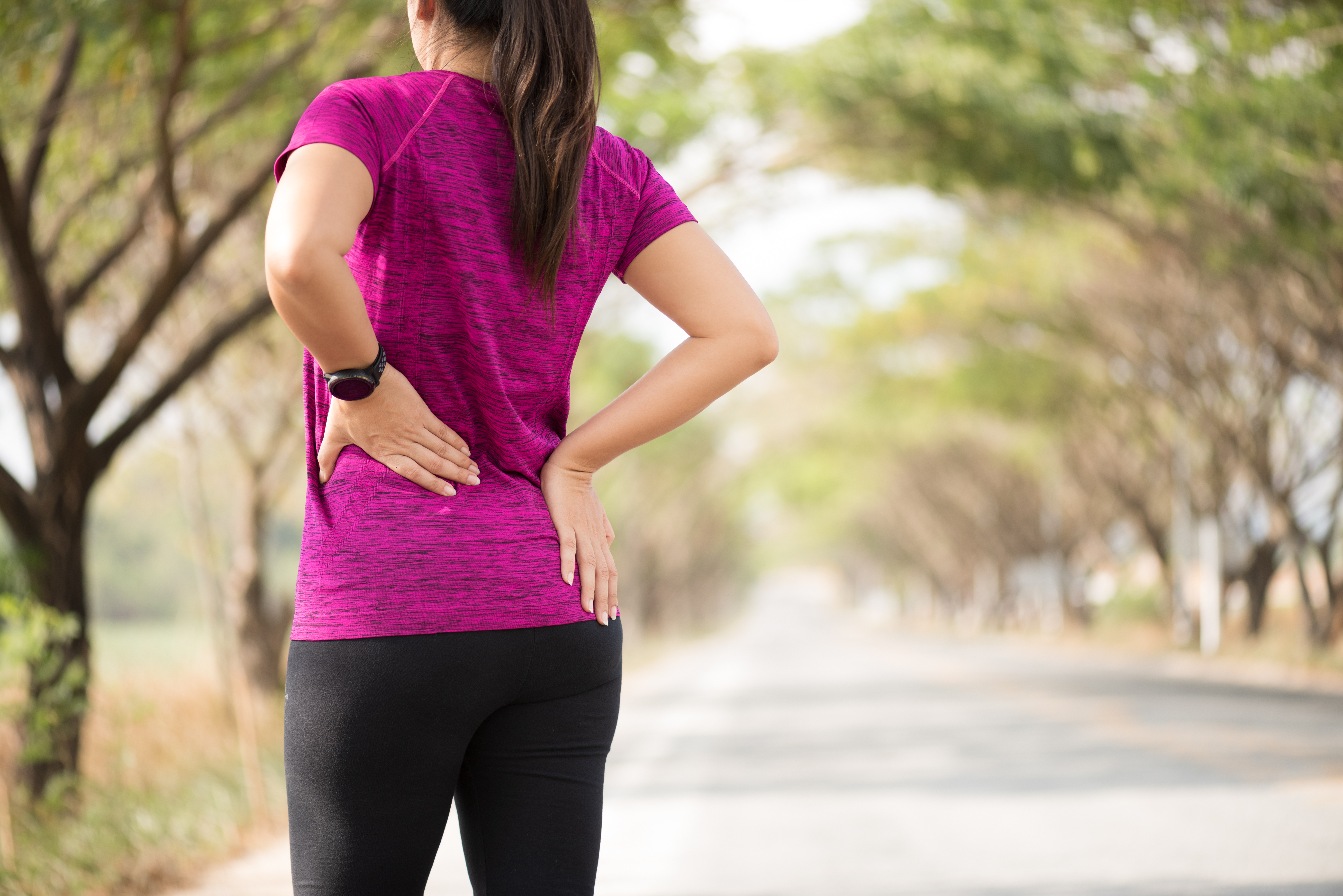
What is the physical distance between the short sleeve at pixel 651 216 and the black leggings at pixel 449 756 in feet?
1.72

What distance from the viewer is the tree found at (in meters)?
6.41

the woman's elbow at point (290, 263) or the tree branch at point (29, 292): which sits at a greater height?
the woman's elbow at point (290, 263)

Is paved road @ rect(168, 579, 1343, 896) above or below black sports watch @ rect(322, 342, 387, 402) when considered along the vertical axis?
below

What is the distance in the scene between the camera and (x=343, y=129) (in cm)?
149

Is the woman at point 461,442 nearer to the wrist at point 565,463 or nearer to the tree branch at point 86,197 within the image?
the wrist at point 565,463

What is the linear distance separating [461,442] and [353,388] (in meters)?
0.15

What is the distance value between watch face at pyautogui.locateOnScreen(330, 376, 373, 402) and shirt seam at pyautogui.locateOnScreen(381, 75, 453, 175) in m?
0.25

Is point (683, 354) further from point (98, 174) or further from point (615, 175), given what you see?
point (98, 174)

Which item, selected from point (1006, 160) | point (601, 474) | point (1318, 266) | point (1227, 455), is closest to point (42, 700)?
point (1006, 160)

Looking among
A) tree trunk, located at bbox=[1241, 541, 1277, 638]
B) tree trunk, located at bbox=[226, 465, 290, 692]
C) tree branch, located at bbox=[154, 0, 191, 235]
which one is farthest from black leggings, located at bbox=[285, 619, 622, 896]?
tree trunk, located at bbox=[1241, 541, 1277, 638]

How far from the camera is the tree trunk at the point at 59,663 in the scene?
232 inches

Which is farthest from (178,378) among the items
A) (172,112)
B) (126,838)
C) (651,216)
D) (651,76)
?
(651,216)

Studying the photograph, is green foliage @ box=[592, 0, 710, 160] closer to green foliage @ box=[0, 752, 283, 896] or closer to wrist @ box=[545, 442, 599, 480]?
green foliage @ box=[0, 752, 283, 896]

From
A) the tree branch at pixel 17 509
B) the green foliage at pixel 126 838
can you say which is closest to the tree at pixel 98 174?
the tree branch at pixel 17 509
